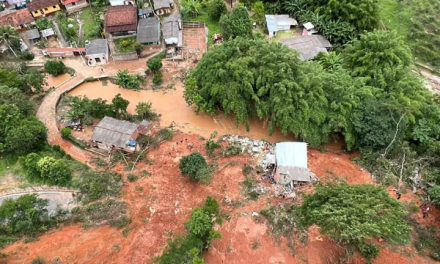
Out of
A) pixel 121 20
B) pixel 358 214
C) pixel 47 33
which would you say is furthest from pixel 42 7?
pixel 358 214

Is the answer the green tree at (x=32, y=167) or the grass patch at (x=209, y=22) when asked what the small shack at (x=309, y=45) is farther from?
the green tree at (x=32, y=167)

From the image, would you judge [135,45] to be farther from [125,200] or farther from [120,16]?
[125,200]

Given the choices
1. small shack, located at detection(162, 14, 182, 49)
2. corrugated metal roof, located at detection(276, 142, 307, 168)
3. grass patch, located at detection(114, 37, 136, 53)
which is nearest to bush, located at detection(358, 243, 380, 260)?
corrugated metal roof, located at detection(276, 142, 307, 168)

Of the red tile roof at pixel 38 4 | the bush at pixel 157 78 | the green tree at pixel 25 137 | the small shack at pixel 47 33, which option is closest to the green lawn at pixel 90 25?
the small shack at pixel 47 33

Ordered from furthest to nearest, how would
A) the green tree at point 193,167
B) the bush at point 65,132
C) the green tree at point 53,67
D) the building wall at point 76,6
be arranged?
the building wall at point 76,6 < the green tree at point 53,67 < the bush at point 65,132 < the green tree at point 193,167

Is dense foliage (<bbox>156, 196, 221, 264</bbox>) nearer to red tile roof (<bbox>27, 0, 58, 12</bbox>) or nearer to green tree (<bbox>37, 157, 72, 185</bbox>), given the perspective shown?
green tree (<bbox>37, 157, 72, 185</bbox>)

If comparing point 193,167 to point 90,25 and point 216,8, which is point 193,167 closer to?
point 216,8

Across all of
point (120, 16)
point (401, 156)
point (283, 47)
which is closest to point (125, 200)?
point (283, 47)
